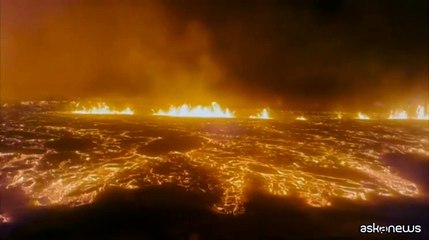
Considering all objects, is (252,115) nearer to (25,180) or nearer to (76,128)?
(76,128)

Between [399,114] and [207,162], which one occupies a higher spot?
[399,114]

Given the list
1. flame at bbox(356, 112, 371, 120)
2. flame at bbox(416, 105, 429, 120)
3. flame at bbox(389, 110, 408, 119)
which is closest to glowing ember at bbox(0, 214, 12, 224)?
flame at bbox(356, 112, 371, 120)

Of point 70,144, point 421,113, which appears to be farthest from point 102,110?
point 421,113

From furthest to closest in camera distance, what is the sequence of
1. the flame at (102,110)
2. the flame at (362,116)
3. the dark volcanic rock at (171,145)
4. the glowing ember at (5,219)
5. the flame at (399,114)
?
the flame at (399,114) < the flame at (102,110) < the flame at (362,116) < the dark volcanic rock at (171,145) < the glowing ember at (5,219)

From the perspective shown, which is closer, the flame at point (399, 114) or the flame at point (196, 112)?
the flame at point (196, 112)

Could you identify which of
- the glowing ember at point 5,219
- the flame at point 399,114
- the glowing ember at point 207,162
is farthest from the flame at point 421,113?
the glowing ember at point 5,219

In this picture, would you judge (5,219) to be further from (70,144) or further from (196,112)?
(196,112)

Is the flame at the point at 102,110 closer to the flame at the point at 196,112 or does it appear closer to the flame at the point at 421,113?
the flame at the point at 196,112
